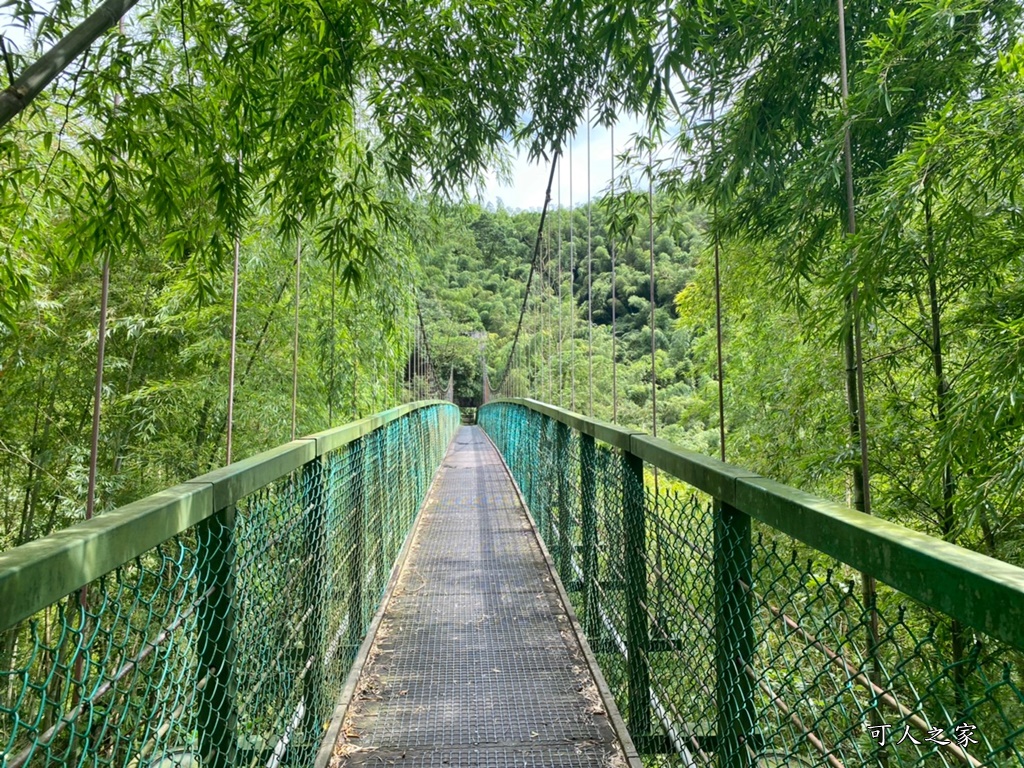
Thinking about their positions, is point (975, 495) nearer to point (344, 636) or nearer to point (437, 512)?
point (344, 636)

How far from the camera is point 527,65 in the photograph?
210 centimetres

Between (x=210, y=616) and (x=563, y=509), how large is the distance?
182 cm

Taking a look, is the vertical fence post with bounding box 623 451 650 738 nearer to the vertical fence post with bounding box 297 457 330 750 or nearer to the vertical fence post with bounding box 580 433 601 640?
the vertical fence post with bounding box 580 433 601 640

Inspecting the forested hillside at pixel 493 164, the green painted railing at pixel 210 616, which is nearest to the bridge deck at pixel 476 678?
the green painted railing at pixel 210 616

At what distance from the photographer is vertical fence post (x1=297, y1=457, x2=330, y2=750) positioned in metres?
1.51

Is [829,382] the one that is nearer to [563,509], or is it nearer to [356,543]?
[563,509]

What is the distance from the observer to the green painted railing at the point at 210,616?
646 millimetres

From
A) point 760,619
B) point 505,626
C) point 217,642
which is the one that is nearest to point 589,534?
point 505,626

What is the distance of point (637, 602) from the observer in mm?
1585

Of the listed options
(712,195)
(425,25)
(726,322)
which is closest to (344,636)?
(425,25)

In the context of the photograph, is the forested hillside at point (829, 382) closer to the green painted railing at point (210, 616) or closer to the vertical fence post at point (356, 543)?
the vertical fence post at point (356, 543)

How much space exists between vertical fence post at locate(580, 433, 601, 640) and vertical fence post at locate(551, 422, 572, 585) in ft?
1.39

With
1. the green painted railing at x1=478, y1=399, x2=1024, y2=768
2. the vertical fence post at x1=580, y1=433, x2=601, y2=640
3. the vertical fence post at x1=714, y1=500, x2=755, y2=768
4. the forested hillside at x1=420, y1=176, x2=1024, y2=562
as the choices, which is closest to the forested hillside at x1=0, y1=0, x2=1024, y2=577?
the forested hillside at x1=420, y1=176, x2=1024, y2=562

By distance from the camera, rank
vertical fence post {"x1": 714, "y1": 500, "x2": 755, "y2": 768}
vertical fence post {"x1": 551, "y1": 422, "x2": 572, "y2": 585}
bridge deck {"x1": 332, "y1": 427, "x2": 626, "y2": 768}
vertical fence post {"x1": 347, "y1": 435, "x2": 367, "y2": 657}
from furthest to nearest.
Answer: vertical fence post {"x1": 551, "y1": 422, "x2": 572, "y2": 585}
vertical fence post {"x1": 347, "y1": 435, "x2": 367, "y2": 657}
bridge deck {"x1": 332, "y1": 427, "x2": 626, "y2": 768}
vertical fence post {"x1": 714, "y1": 500, "x2": 755, "y2": 768}
